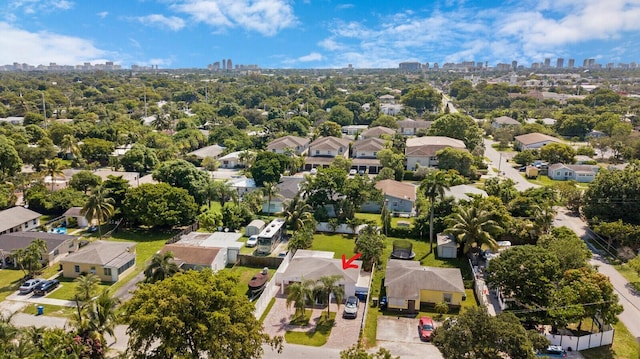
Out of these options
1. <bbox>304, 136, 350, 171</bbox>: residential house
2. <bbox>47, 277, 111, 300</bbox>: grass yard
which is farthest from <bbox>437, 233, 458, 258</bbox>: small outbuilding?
<bbox>304, 136, 350, 171</bbox>: residential house

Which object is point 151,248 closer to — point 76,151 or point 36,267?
point 36,267

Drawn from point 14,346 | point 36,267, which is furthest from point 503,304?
point 36,267

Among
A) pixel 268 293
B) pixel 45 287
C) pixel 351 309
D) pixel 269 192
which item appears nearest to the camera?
pixel 351 309

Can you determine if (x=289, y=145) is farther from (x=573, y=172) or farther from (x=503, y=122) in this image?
(x=503, y=122)

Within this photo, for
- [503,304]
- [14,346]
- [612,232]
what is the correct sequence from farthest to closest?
[612,232]
[503,304]
[14,346]

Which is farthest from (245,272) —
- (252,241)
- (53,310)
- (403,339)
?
(403,339)

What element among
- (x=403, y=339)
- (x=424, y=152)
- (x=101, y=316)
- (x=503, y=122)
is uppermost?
(x=503, y=122)

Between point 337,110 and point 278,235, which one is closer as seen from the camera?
point 278,235
